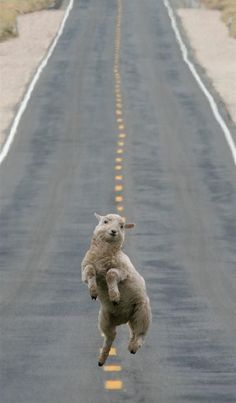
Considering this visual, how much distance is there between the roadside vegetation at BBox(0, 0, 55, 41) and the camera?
226 feet

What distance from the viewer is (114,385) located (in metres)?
14.8

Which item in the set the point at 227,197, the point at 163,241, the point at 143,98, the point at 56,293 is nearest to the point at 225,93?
the point at 143,98

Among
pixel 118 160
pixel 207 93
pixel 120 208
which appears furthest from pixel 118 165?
pixel 207 93

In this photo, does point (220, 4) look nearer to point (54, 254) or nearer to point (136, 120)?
point (136, 120)

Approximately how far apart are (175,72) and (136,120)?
38.8 ft

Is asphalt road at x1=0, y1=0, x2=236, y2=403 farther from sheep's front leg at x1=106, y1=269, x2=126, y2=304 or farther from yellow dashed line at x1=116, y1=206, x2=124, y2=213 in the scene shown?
sheep's front leg at x1=106, y1=269, x2=126, y2=304

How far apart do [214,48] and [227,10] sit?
1455cm

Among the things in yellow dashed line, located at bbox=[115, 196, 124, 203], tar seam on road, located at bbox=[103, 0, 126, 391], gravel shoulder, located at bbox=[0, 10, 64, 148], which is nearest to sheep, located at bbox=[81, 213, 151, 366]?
tar seam on road, located at bbox=[103, 0, 126, 391]

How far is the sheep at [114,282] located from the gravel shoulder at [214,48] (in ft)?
96.0

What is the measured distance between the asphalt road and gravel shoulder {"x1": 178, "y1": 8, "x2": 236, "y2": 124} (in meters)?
1.24

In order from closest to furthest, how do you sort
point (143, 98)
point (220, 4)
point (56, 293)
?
point (56, 293) < point (143, 98) < point (220, 4)

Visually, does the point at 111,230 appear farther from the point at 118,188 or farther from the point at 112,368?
the point at 118,188

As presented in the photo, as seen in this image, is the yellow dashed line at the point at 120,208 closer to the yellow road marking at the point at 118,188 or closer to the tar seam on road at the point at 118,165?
the tar seam on road at the point at 118,165

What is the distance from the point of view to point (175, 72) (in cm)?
5234
